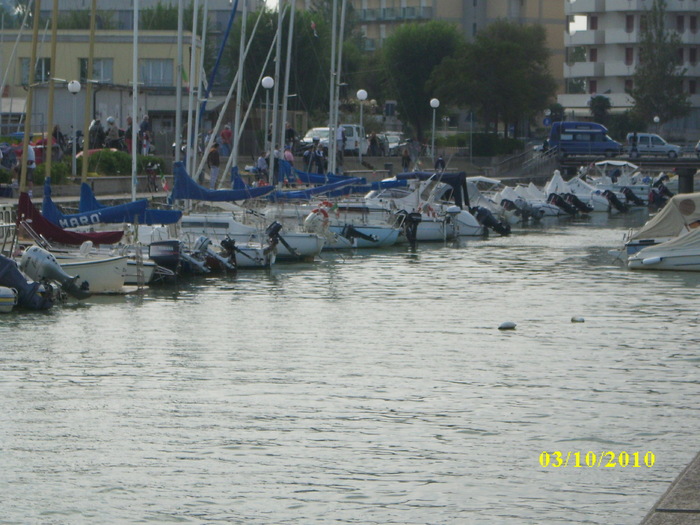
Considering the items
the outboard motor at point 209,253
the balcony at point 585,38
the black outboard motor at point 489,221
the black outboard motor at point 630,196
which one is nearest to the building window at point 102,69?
the black outboard motor at point 630,196

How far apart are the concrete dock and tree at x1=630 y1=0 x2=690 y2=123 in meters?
89.4

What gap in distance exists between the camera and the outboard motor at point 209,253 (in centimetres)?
3228

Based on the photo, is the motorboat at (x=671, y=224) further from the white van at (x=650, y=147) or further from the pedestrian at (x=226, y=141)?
the white van at (x=650, y=147)

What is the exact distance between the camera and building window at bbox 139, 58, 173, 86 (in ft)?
237

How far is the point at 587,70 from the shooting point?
111875 mm

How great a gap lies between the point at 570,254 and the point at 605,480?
89.8 feet

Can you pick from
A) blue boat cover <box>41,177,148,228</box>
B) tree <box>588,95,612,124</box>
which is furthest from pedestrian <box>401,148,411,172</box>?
tree <box>588,95,612,124</box>

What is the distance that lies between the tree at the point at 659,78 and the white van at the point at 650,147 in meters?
15.1

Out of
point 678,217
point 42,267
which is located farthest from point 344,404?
point 678,217

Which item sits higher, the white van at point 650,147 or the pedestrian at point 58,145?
the white van at point 650,147

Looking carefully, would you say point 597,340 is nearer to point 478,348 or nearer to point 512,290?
point 478,348

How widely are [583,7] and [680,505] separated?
10552 centimetres

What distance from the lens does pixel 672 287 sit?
3095cm
